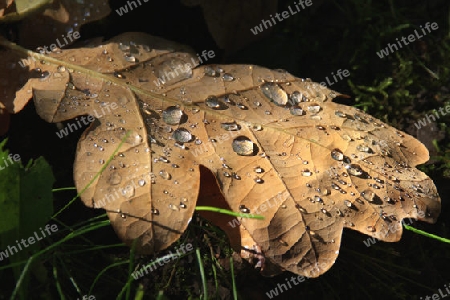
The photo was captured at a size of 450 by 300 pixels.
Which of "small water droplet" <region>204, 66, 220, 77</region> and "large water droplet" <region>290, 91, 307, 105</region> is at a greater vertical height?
"small water droplet" <region>204, 66, 220, 77</region>

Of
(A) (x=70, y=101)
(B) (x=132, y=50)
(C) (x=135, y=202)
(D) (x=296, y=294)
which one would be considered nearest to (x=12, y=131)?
(A) (x=70, y=101)

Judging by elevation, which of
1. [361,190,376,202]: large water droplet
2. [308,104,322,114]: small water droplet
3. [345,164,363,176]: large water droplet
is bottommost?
[361,190,376,202]: large water droplet

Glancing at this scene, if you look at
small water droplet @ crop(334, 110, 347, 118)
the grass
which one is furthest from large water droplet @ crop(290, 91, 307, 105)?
the grass

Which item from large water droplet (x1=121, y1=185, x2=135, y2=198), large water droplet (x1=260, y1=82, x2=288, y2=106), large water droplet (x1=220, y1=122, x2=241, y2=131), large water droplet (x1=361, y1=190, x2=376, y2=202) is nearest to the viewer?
large water droplet (x1=121, y1=185, x2=135, y2=198)

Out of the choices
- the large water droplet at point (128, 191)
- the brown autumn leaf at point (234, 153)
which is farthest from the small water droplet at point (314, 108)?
the large water droplet at point (128, 191)

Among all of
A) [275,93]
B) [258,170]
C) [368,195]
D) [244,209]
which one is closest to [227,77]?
[275,93]

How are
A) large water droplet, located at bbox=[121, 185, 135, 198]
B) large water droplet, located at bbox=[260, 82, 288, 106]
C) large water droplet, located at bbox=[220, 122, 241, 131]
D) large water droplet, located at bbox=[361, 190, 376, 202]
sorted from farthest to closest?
1. large water droplet, located at bbox=[260, 82, 288, 106]
2. large water droplet, located at bbox=[220, 122, 241, 131]
3. large water droplet, located at bbox=[361, 190, 376, 202]
4. large water droplet, located at bbox=[121, 185, 135, 198]

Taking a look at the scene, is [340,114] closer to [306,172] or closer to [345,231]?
[306,172]

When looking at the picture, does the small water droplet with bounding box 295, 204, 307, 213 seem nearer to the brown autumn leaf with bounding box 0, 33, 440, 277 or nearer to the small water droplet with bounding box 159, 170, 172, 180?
the brown autumn leaf with bounding box 0, 33, 440, 277

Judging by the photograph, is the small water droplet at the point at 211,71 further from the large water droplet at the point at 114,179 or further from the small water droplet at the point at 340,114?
the large water droplet at the point at 114,179
